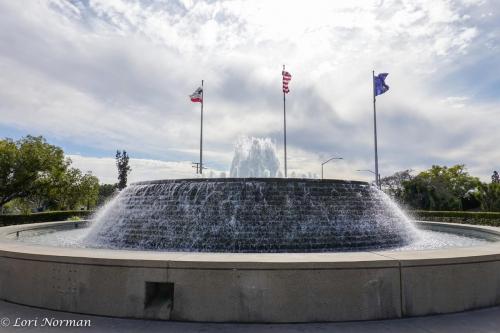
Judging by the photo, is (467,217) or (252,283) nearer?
(252,283)

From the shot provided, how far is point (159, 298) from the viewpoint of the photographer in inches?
209

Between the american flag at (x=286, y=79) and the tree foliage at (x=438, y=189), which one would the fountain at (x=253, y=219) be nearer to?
the american flag at (x=286, y=79)

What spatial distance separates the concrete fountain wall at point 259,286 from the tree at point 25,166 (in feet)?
105

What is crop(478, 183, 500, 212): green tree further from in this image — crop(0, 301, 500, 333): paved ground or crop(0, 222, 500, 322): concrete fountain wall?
crop(0, 301, 500, 333): paved ground

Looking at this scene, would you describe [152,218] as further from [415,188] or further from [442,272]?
[415,188]

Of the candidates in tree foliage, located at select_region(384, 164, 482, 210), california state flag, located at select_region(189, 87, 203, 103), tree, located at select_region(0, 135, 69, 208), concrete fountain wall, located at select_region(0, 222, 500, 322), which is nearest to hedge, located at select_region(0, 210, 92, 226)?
tree, located at select_region(0, 135, 69, 208)

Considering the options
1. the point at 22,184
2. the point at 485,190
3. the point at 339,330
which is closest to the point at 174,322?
the point at 339,330

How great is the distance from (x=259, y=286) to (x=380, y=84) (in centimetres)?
3113

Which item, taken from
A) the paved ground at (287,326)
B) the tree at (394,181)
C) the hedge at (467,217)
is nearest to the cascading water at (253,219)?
the paved ground at (287,326)

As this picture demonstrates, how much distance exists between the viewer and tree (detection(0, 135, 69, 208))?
106ft

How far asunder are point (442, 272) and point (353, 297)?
1.41m

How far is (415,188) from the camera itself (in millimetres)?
51656

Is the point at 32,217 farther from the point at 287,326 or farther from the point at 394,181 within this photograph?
the point at 394,181

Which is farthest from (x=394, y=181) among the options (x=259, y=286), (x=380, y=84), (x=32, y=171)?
(x=259, y=286)
